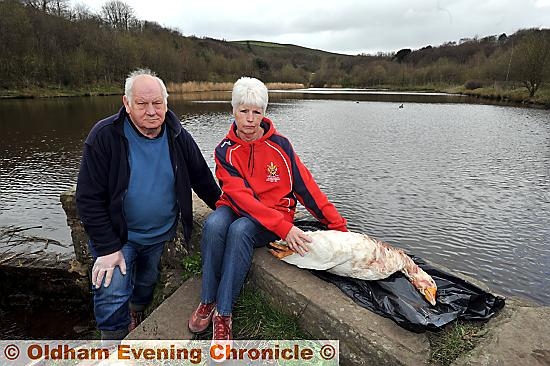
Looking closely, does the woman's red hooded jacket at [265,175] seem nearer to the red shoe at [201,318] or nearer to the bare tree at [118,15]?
the red shoe at [201,318]

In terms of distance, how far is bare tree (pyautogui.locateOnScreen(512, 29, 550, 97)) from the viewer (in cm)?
3144

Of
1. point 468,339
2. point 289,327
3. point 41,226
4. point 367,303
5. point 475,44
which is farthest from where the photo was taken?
point 475,44

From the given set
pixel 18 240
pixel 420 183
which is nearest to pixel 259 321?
pixel 18 240

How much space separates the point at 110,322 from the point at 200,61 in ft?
220

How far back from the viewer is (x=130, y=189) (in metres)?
2.57

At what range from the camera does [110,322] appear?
106 inches

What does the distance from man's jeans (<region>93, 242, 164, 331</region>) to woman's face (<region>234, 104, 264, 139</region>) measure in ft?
3.71

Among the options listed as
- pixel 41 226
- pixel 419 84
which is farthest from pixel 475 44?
pixel 41 226

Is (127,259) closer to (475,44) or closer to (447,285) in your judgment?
(447,285)

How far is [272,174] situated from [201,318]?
1.12 meters

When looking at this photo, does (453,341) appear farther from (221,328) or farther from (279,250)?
(221,328)

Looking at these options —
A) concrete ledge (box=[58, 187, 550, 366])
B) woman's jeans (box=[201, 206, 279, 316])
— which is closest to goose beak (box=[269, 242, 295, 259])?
concrete ledge (box=[58, 187, 550, 366])

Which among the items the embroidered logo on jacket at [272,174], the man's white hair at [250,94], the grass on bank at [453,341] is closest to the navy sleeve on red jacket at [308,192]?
the embroidered logo on jacket at [272,174]

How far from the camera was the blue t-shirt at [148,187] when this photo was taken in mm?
2580
